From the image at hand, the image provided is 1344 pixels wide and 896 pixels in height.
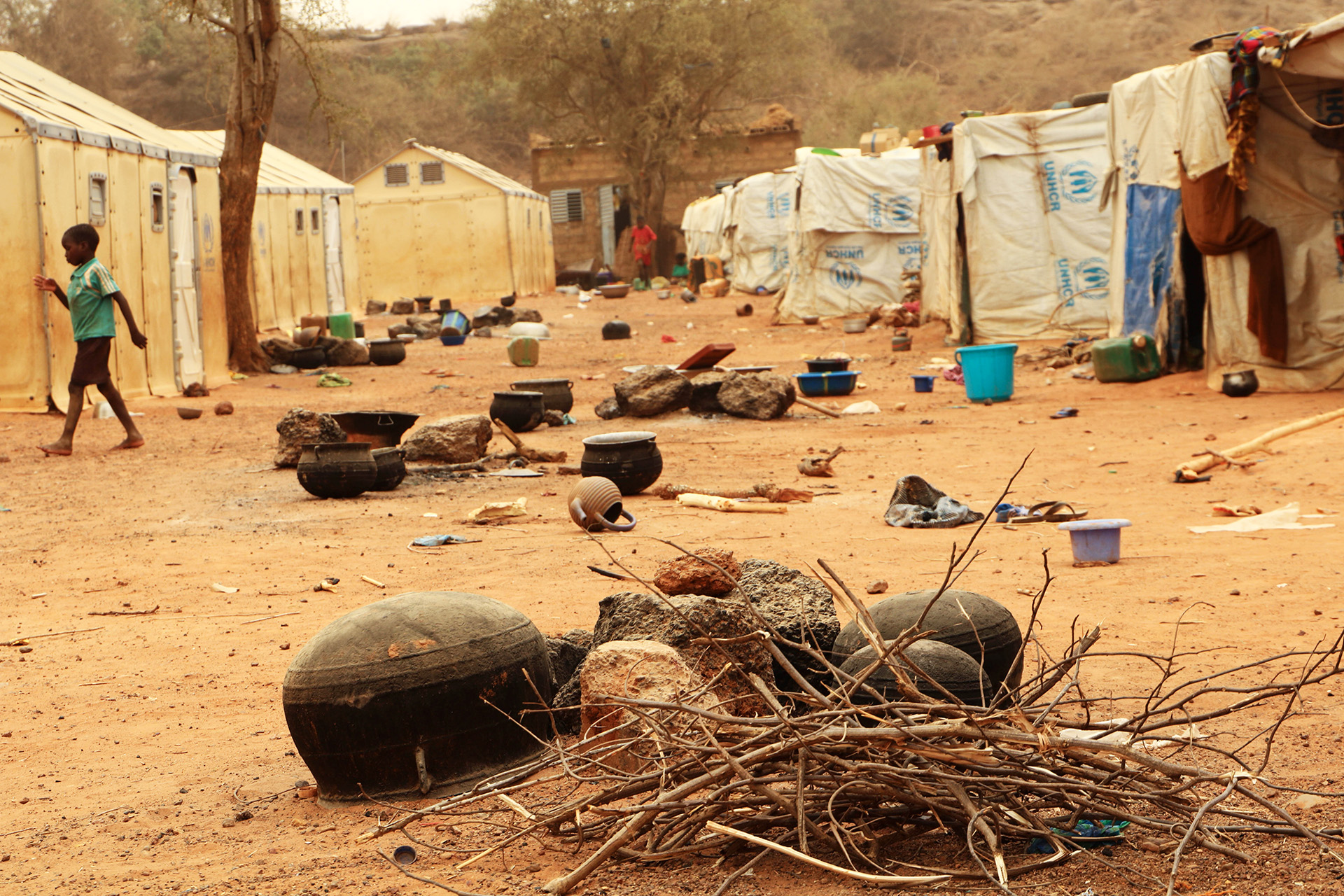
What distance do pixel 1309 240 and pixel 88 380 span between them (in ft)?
30.6

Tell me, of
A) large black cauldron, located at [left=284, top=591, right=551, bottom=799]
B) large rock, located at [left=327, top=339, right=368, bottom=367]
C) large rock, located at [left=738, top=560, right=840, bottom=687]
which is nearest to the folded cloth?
large rock, located at [left=738, top=560, right=840, bottom=687]

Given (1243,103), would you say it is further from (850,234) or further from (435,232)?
(435,232)

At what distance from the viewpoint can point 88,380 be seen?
30.1 ft

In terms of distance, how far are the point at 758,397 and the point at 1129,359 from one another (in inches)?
132

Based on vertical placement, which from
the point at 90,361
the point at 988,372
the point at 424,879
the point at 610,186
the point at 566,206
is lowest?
the point at 424,879

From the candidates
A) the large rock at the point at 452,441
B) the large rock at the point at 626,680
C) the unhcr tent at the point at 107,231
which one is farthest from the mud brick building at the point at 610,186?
the large rock at the point at 626,680

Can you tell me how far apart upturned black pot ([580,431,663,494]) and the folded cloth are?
147cm

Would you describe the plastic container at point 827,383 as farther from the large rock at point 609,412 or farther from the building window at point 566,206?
the building window at point 566,206

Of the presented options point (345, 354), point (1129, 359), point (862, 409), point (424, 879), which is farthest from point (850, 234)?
Answer: point (424, 879)

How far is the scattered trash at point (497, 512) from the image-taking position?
21.9 ft

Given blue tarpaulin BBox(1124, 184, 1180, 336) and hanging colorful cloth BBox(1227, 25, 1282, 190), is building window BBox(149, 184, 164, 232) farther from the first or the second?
hanging colorful cloth BBox(1227, 25, 1282, 190)

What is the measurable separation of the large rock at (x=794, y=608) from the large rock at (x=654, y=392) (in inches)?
271

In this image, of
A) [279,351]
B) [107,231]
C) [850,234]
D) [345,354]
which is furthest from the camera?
[850,234]

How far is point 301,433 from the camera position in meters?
8.52
